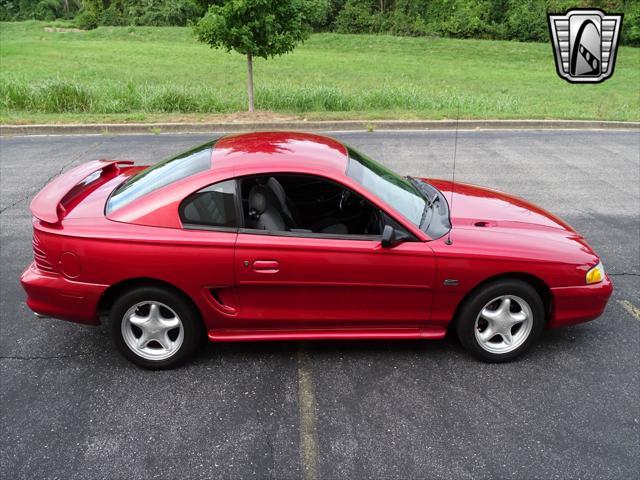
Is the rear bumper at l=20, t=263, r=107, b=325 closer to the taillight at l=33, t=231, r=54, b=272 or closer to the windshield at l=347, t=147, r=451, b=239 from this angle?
the taillight at l=33, t=231, r=54, b=272

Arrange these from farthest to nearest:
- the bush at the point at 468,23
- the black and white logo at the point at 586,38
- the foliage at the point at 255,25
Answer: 1. the bush at the point at 468,23
2. the foliage at the point at 255,25
3. the black and white logo at the point at 586,38

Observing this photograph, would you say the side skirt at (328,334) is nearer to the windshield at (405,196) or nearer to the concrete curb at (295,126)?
the windshield at (405,196)

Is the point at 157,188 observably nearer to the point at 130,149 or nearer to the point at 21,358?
the point at 21,358

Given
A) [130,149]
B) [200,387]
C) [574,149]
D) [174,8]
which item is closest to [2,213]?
[130,149]

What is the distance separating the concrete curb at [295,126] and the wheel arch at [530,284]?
8449mm

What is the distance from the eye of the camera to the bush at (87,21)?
52.2m

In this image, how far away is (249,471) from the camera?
300 cm

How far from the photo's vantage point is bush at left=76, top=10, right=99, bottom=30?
52.2m

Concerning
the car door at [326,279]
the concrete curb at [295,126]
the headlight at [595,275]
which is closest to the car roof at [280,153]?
the car door at [326,279]

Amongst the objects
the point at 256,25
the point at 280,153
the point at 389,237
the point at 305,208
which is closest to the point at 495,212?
the point at 389,237

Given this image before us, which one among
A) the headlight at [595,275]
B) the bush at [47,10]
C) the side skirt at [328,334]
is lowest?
the side skirt at [328,334]

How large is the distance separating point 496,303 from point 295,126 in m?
8.58

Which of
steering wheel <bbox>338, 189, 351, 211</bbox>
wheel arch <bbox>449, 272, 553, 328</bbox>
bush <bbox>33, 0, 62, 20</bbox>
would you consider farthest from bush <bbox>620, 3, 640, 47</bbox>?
bush <bbox>33, 0, 62, 20</bbox>

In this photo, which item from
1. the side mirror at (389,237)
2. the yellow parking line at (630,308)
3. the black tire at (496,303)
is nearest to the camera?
the side mirror at (389,237)
